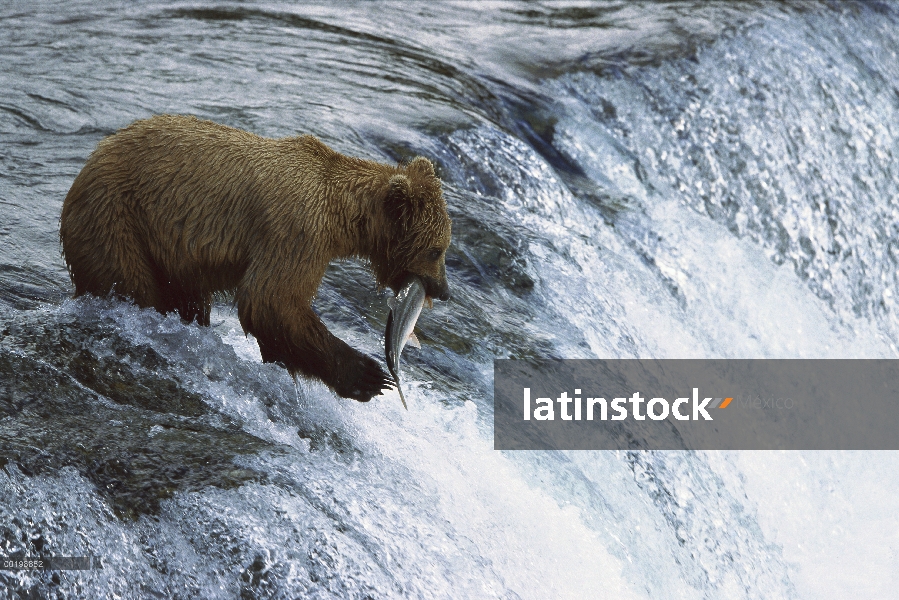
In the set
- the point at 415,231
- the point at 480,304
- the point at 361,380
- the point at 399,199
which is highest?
the point at 399,199

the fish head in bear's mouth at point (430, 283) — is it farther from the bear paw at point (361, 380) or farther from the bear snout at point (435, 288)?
the bear paw at point (361, 380)

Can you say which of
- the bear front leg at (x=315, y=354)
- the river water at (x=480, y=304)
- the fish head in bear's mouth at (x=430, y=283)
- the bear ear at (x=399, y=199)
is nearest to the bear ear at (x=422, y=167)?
the bear ear at (x=399, y=199)

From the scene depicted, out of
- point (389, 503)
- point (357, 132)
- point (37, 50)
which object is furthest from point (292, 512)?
point (37, 50)

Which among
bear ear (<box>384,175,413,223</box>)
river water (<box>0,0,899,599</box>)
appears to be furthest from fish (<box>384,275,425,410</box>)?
river water (<box>0,0,899,599</box>)

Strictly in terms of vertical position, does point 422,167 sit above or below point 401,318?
above

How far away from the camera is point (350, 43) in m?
8.09

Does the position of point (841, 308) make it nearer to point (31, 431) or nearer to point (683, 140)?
point (683, 140)

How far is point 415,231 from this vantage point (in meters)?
3.40

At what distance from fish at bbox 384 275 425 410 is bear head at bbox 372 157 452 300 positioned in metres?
0.05

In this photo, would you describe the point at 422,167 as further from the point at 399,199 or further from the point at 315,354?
the point at 315,354

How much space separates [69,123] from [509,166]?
273cm

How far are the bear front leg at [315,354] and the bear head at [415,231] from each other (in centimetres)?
36

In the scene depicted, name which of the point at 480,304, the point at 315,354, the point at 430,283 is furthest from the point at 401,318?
the point at 480,304

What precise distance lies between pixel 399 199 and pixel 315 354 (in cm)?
60
